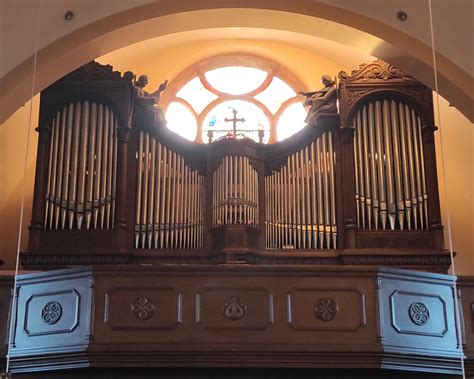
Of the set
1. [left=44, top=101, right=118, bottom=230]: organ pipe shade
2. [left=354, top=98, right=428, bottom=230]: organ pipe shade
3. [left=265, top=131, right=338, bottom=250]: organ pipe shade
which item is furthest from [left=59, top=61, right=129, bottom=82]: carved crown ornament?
[left=354, top=98, right=428, bottom=230]: organ pipe shade

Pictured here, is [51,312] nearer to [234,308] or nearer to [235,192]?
[234,308]

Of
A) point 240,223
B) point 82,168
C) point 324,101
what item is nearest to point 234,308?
point 240,223

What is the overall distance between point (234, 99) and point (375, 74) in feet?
9.66

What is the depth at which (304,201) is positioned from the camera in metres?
11.0

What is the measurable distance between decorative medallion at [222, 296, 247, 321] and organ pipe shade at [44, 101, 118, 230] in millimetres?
2680

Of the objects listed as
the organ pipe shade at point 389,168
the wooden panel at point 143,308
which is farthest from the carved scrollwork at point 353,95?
the wooden panel at point 143,308

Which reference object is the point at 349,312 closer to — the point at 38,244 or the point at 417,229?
the point at 417,229

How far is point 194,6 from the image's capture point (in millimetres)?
10070

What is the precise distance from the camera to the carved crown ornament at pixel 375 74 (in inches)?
454

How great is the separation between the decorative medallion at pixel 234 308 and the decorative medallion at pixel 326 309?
78cm

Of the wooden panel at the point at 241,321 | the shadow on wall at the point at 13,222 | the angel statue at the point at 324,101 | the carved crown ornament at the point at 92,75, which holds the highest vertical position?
the carved crown ornament at the point at 92,75

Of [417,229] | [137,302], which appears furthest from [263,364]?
[417,229]

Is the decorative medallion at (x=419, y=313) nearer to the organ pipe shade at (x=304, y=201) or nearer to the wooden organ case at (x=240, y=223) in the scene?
the wooden organ case at (x=240, y=223)

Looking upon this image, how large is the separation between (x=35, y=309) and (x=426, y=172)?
213 inches
